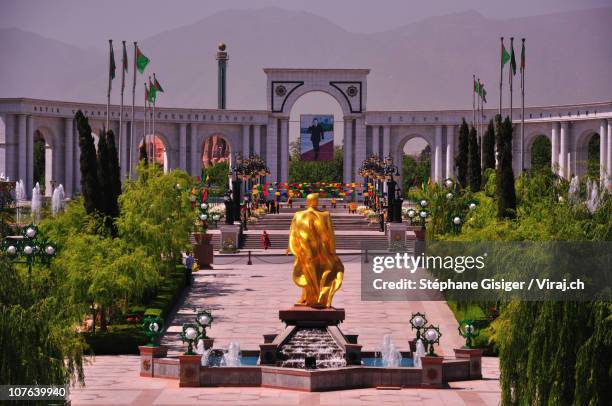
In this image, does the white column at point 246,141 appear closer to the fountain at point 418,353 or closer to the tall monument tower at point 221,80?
the tall monument tower at point 221,80

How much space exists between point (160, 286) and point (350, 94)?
51.8 meters

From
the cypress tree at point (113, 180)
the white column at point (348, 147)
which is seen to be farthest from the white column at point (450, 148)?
the cypress tree at point (113, 180)

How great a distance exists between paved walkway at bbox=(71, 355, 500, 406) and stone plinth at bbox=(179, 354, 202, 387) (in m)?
0.25

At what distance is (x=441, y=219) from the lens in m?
50.2

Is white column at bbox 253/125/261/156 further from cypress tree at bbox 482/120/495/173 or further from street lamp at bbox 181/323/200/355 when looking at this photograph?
street lamp at bbox 181/323/200/355

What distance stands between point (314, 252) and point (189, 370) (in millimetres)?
4139

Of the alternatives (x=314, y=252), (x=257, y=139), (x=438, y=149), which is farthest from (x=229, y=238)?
(x=438, y=149)

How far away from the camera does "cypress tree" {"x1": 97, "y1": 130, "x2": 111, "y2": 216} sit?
40750 mm

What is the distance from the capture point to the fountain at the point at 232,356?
29.5m

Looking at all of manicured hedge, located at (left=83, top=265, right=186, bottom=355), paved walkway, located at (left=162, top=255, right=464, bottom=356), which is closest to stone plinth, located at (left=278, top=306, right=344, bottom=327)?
paved walkway, located at (left=162, top=255, right=464, bottom=356)

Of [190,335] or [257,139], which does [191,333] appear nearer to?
[190,335]

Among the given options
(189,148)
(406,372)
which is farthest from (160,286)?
(189,148)

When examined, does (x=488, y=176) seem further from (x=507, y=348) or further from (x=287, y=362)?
(x=507, y=348)

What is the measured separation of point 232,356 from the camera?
30016mm
